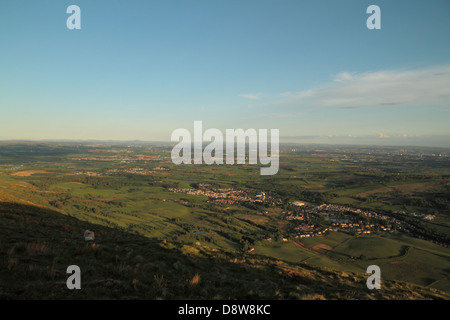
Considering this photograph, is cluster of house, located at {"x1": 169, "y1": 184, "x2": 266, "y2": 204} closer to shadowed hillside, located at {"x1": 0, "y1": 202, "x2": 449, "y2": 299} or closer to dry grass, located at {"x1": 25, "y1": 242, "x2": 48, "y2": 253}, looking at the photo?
shadowed hillside, located at {"x1": 0, "y1": 202, "x2": 449, "y2": 299}

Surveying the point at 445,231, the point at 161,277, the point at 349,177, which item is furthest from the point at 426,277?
the point at 349,177

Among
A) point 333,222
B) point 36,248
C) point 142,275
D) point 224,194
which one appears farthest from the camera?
point 224,194

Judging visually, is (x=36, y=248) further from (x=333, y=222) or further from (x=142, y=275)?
(x=333, y=222)

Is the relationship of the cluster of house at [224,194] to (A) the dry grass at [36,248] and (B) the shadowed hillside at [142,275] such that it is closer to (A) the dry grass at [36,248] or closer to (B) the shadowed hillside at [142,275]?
(B) the shadowed hillside at [142,275]

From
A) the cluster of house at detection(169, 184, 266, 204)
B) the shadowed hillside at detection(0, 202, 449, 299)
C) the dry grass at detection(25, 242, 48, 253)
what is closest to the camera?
the shadowed hillside at detection(0, 202, 449, 299)

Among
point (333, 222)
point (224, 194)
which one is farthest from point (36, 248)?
point (224, 194)

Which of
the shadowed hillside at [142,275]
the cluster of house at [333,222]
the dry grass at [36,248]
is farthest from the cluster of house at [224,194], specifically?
the dry grass at [36,248]

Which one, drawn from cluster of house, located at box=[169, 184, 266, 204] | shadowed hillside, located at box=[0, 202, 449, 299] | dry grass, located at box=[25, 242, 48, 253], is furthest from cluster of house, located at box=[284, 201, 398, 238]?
dry grass, located at box=[25, 242, 48, 253]
